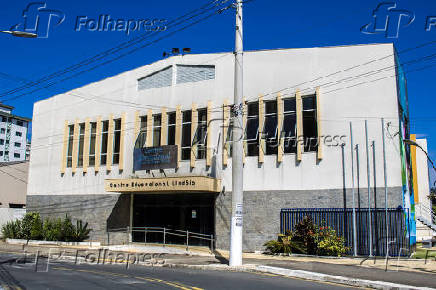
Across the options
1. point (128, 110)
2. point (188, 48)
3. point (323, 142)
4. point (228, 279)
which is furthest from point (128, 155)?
point (228, 279)

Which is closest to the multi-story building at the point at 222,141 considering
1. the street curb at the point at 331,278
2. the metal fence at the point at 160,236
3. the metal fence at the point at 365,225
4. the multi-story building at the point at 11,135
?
the metal fence at the point at 160,236

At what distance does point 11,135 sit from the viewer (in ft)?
362

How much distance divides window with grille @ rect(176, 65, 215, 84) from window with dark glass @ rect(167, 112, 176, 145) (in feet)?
6.46

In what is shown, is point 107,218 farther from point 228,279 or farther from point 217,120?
point 228,279

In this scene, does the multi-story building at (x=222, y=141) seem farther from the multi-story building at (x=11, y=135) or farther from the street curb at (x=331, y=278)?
the multi-story building at (x=11, y=135)

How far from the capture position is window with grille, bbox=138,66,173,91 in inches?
1006

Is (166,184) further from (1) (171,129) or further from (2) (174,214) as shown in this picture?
(1) (171,129)

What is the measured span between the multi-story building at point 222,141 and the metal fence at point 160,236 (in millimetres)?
238

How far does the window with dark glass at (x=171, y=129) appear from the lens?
81.3ft

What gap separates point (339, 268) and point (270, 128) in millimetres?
8720

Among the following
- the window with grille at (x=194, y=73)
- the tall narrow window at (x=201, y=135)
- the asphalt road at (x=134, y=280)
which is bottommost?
the asphalt road at (x=134, y=280)

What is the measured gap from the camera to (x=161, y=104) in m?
25.4

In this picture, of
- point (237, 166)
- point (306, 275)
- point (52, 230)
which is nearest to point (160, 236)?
point (52, 230)

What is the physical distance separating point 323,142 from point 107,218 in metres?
13.4
